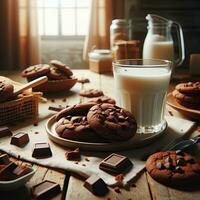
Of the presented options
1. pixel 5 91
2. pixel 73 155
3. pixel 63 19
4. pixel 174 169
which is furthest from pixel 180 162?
pixel 63 19

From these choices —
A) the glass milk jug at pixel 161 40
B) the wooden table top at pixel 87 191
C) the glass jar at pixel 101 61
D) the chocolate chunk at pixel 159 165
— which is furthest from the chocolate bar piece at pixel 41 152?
the glass jar at pixel 101 61

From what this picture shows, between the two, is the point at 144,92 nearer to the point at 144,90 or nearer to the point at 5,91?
the point at 144,90

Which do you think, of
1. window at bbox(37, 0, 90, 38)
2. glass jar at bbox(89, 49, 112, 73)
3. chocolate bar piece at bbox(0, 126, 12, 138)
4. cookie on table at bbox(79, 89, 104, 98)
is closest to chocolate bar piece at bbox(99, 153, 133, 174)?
chocolate bar piece at bbox(0, 126, 12, 138)

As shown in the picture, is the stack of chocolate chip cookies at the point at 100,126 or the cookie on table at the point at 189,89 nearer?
the stack of chocolate chip cookies at the point at 100,126

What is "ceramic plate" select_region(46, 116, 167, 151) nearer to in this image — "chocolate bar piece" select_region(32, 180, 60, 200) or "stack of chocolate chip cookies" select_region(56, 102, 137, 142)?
"stack of chocolate chip cookies" select_region(56, 102, 137, 142)

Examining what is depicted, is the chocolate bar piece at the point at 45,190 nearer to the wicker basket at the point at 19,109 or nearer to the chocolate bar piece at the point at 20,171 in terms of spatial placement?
the chocolate bar piece at the point at 20,171

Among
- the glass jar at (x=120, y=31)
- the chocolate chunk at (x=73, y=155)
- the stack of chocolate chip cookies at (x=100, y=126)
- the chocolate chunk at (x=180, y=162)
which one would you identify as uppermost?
the glass jar at (x=120, y=31)

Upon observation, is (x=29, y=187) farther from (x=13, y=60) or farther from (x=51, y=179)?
A: (x=13, y=60)
